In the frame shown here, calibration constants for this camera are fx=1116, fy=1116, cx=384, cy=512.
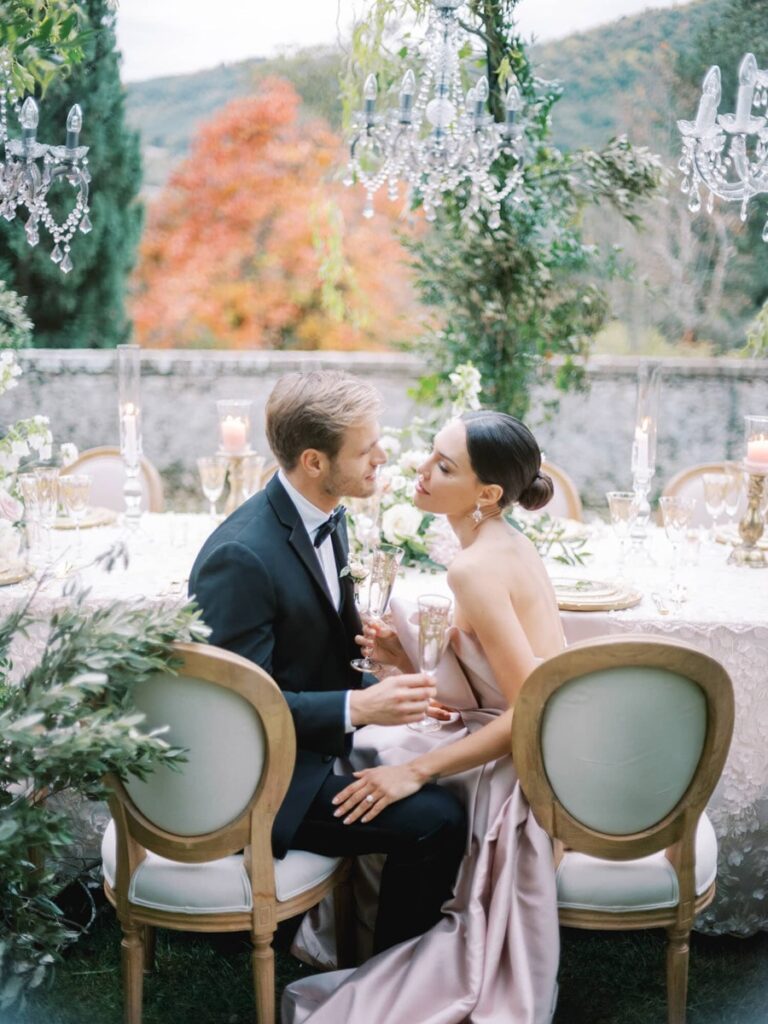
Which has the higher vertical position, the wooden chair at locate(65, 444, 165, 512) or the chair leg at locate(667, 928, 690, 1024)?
the wooden chair at locate(65, 444, 165, 512)

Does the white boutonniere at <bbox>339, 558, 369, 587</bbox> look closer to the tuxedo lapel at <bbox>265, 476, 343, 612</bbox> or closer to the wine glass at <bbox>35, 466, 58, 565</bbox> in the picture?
the tuxedo lapel at <bbox>265, 476, 343, 612</bbox>

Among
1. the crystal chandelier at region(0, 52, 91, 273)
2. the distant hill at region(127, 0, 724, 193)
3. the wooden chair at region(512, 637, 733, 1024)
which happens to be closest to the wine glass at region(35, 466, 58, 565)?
the crystal chandelier at region(0, 52, 91, 273)

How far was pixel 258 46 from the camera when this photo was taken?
7.46 m

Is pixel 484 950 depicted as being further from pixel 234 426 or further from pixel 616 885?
pixel 234 426

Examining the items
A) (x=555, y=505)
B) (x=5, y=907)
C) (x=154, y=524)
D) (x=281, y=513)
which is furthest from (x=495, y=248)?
(x=5, y=907)

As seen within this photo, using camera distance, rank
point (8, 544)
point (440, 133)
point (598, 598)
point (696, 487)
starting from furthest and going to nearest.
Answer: point (696, 487) → point (440, 133) → point (8, 544) → point (598, 598)

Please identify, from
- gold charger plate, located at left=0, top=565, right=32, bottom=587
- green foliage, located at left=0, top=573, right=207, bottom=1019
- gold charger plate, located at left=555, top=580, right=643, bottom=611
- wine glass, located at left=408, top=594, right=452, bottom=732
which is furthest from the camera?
gold charger plate, located at left=0, top=565, right=32, bottom=587

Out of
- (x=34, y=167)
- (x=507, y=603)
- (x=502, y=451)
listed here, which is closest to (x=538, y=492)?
(x=502, y=451)

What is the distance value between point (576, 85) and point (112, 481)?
5282mm

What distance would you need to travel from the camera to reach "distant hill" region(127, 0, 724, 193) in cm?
745

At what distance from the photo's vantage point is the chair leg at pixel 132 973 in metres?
2.08

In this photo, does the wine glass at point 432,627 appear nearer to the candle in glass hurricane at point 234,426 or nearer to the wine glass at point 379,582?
the wine glass at point 379,582

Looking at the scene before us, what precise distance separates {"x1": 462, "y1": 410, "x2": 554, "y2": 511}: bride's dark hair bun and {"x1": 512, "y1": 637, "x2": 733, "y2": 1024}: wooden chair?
1.67 ft

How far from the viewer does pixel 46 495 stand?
115 inches
